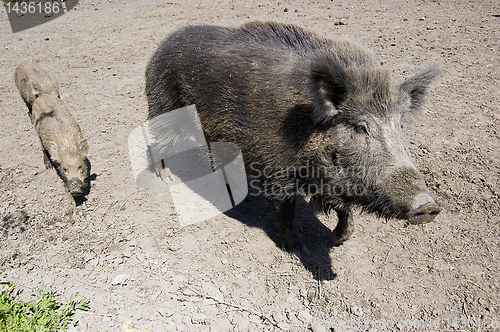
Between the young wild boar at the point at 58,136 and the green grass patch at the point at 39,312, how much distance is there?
3.99 ft

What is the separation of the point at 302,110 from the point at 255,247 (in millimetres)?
1413

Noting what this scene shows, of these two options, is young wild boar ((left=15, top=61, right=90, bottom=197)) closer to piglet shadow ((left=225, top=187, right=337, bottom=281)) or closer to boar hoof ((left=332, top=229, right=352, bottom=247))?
piglet shadow ((left=225, top=187, right=337, bottom=281))

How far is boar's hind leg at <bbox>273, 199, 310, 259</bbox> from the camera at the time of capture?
3512 mm

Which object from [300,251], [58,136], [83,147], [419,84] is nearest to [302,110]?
[419,84]

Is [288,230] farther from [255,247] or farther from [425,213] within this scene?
[425,213]

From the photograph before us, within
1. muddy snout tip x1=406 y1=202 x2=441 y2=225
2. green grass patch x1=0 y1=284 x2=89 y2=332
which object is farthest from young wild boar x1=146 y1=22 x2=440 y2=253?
green grass patch x1=0 y1=284 x2=89 y2=332

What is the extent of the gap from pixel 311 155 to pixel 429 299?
1.48 m

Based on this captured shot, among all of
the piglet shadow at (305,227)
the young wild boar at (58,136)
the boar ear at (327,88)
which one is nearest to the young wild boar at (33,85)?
the young wild boar at (58,136)

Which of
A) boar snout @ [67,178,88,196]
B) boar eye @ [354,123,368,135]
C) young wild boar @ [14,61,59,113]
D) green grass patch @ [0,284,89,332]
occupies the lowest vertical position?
green grass patch @ [0,284,89,332]

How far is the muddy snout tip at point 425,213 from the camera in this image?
245 centimetres

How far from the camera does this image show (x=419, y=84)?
294cm

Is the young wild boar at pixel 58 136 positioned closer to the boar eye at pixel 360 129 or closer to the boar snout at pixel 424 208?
the boar eye at pixel 360 129

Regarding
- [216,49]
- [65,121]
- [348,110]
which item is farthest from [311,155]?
[65,121]

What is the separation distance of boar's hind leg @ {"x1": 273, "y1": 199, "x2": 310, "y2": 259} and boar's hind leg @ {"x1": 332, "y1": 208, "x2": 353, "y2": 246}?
30 cm
